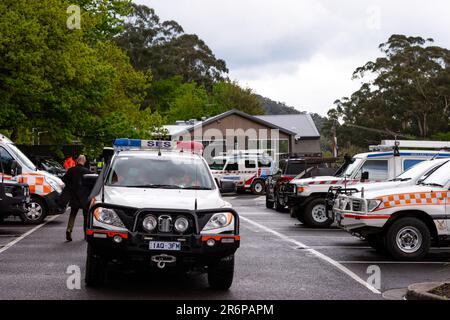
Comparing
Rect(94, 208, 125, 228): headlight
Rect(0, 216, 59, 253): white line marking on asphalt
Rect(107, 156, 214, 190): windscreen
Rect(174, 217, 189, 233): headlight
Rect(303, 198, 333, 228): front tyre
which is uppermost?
Rect(107, 156, 214, 190): windscreen

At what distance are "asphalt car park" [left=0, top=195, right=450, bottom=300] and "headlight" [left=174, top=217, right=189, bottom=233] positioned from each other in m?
0.56

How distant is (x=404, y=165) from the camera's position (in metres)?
18.8

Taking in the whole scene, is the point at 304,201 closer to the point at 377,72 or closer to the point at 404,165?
the point at 404,165

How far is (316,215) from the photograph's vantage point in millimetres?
19688

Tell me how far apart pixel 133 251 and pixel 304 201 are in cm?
1137

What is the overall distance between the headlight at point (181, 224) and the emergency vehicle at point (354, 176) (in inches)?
380

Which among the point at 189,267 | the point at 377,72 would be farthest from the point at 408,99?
the point at 189,267

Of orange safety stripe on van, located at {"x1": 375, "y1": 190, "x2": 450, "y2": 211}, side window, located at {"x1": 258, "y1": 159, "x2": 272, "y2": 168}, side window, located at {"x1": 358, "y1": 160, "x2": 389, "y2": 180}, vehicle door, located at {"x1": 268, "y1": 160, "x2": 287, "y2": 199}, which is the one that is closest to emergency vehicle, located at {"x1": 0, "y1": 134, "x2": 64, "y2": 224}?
side window, located at {"x1": 358, "y1": 160, "x2": 389, "y2": 180}

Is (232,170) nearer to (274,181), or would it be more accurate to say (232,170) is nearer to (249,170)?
(249,170)

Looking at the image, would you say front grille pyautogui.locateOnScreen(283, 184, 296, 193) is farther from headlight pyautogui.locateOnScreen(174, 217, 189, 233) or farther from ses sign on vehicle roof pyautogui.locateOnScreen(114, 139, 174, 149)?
headlight pyautogui.locateOnScreen(174, 217, 189, 233)

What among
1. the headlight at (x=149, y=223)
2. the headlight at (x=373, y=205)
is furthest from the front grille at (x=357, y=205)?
the headlight at (x=149, y=223)

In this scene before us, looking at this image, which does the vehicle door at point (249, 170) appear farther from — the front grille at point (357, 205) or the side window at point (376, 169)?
the front grille at point (357, 205)

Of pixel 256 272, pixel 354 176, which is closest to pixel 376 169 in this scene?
pixel 354 176

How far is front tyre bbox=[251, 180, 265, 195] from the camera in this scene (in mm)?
38625
